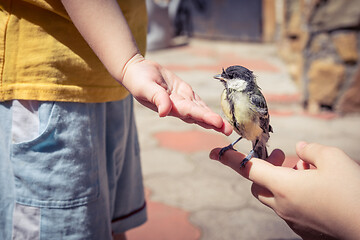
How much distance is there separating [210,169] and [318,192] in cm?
185

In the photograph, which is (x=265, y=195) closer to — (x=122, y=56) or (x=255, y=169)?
(x=255, y=169)

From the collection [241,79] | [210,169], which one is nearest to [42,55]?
[241,79]

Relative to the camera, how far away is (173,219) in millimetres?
2170

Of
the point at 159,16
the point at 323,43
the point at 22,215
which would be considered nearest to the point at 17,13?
the point at 22,215

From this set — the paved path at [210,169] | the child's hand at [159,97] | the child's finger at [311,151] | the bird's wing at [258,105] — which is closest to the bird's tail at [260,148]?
the bird's wing at [258,105]

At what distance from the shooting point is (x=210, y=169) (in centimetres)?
277

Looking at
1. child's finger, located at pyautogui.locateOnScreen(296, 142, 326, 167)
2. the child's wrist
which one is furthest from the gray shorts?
child's finger, located at pyautogui.locateOnScreen(296, 142, 326, 167)

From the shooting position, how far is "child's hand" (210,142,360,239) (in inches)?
34.7

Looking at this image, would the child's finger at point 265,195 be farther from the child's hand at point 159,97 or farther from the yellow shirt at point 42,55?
the yellow shirt at point 42,55

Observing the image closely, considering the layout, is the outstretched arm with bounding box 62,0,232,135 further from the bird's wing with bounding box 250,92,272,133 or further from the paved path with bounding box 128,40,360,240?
the paved path with bounding box 128,40,360,240

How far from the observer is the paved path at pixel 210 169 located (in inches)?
81.9

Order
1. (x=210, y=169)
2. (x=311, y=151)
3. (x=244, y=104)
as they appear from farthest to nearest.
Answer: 1. (x=210, y=169)
2. (x=244, y=104)
3. (x=311, y=151)

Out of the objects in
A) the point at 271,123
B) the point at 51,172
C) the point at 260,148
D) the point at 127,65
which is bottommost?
the point at 271,123

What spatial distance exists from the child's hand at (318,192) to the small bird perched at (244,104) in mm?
239
